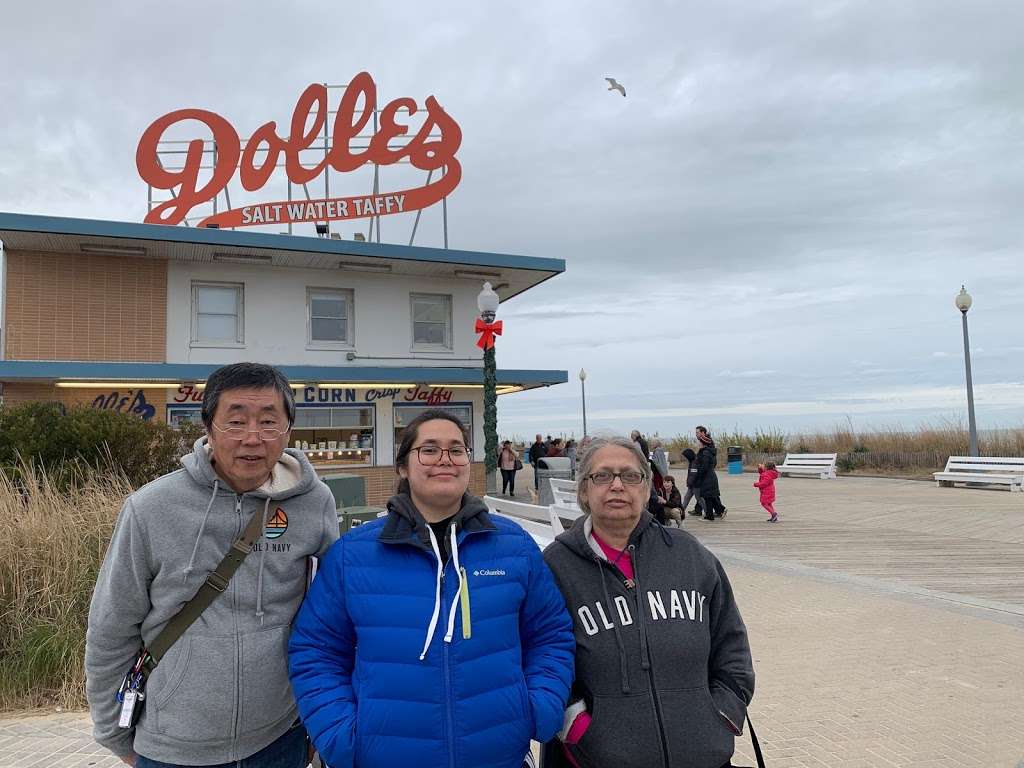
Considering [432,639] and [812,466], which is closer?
[432,639]

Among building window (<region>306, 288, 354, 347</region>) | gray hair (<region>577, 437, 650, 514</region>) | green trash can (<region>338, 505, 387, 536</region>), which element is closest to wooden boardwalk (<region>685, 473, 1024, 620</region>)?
green trash can (<region>338, 505, 387, 536</region>)

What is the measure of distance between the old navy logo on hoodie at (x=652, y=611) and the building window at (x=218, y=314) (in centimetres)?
1661

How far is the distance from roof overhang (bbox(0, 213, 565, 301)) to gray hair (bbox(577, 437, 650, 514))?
15.3 metres

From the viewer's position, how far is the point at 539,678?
7.66ft

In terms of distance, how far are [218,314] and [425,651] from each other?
16939 mm

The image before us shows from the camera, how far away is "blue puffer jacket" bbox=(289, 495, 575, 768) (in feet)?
7.14

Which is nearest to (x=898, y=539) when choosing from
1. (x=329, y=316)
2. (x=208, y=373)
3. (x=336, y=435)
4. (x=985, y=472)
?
(x=985, y=472)

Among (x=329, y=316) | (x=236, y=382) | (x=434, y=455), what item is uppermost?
(x=329, y=316)

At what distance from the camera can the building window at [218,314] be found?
1723 centimetres

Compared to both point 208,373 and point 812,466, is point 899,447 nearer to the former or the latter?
point 812,466

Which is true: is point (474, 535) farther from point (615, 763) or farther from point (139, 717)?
point (139, 717)

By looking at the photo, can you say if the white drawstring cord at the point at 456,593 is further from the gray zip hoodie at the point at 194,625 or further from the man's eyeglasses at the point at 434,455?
the gray zip hoodie at the point at 194,625

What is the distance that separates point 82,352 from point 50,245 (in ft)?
7.88

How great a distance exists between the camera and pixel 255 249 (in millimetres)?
16750
